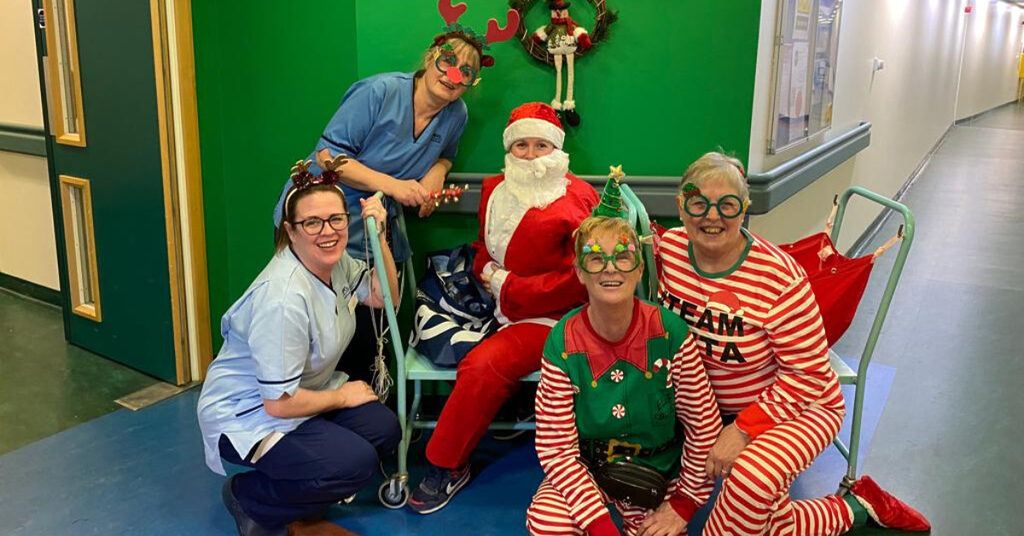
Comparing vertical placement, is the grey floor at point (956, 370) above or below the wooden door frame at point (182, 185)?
below

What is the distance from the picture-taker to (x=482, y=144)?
9.45 feet

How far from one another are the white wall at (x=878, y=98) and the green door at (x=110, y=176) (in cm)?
218

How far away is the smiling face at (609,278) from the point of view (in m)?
2.00

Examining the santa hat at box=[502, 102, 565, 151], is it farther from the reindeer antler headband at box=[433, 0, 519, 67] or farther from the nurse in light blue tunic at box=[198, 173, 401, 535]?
the nurse in light blue tunic at box=[198, 173, 401, 535]

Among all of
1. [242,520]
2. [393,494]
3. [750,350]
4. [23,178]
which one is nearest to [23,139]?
[23,178]

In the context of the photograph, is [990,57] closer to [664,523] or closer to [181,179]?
[181,179]

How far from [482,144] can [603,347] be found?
3.43 ft

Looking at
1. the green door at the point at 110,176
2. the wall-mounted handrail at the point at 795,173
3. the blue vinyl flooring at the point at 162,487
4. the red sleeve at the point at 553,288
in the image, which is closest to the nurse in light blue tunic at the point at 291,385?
the blue vinyl flooring at the point at 162,487

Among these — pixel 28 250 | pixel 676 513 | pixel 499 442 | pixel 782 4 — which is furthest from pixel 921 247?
pixel 28 250

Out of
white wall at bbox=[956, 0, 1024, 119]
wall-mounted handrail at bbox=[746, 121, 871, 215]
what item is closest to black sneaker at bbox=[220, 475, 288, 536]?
wall-mounted handrail at bbox=[746, 121, 871, 215]

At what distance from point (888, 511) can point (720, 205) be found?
1022mm

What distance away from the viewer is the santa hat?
2.49 metres

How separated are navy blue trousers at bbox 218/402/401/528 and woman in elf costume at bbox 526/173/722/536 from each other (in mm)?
484

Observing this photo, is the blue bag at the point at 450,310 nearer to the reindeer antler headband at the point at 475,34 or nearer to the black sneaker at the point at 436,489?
the black sneaker at the point at 436,489
